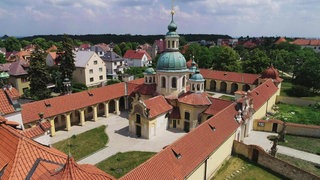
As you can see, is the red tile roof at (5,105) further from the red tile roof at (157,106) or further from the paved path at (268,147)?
the paved path at (268,147)

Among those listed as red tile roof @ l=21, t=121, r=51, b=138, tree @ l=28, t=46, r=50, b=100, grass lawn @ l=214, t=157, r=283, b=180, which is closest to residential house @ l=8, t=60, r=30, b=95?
tree @ l=28, t=46, r=50, b=100

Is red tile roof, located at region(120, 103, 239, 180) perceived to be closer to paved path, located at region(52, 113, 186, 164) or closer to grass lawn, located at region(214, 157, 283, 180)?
grass lawn, located at region(214, 157, 283, 180)

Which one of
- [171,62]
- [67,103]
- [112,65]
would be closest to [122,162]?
[67,103]

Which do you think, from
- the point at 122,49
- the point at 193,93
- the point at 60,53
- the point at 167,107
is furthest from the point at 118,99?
the point at 122,49

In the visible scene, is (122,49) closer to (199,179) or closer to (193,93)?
(193,93)

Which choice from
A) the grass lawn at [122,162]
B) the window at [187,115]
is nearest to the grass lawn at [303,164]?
the window at [187,115]

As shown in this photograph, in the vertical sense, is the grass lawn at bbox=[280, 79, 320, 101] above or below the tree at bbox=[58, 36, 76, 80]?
below
